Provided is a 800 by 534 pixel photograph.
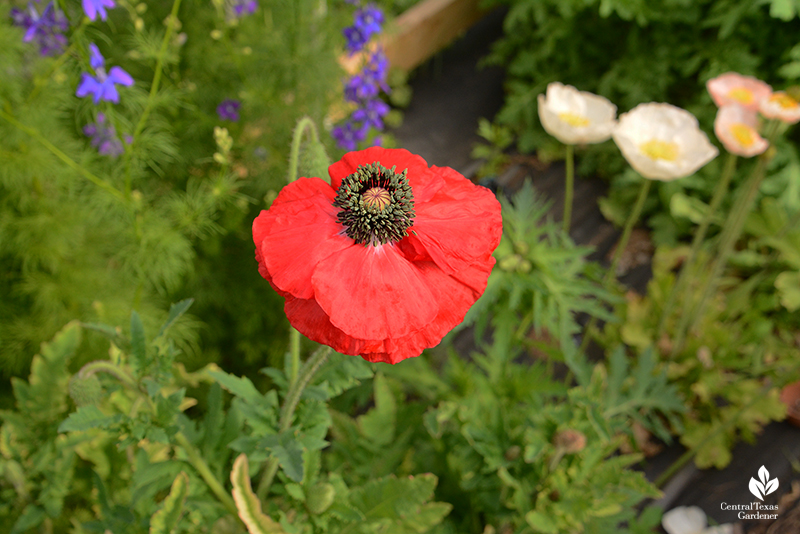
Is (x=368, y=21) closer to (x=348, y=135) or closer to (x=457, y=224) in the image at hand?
(x=348, y=135)

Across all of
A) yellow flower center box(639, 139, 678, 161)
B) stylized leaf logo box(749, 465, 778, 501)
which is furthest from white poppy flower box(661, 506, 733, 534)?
yellow flower center box(639, 139, 678, 161)

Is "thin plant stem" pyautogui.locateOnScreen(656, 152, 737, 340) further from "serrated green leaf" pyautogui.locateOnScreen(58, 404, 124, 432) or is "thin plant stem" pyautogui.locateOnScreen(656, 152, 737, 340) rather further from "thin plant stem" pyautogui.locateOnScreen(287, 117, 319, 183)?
"serrated green leaf" pyautogui.locateOnScreen(58, 404, 124, 432)

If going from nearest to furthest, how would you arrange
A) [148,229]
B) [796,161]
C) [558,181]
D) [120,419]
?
[120,419] < [148,229] < [796,161] < [558,181]

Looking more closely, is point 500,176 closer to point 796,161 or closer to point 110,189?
point 796,161

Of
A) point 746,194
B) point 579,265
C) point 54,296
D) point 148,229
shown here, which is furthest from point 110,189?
point 746,194

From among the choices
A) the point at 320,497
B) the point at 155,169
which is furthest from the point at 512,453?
the point at 155,169
